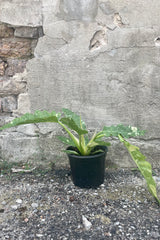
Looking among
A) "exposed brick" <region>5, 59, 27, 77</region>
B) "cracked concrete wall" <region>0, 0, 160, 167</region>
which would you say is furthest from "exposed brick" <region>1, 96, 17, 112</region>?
"exposed brick" <region>5, 59, 27, 77</region>

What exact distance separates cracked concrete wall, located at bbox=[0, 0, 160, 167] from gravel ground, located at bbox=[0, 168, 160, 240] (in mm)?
373

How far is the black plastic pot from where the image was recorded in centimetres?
169

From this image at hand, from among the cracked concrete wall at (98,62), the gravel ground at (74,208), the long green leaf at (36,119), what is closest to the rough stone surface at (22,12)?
the cracked concrete wall at (98,62)

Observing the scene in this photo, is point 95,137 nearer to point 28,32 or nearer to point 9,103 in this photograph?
point 9,103

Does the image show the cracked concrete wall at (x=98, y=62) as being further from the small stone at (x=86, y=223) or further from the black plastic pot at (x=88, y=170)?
the small stone at (x=86, y=223)

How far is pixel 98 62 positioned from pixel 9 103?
2.79ft

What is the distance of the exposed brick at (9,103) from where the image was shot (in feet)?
6.72

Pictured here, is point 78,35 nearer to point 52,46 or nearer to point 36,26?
point 52,46

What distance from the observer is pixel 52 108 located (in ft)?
6.50

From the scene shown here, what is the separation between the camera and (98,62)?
73.9 inches

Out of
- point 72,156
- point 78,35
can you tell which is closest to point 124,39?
point 78,35

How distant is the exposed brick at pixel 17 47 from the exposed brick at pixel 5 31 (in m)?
0.03

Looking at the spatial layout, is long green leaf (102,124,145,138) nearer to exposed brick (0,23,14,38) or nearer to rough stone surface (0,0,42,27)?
rough stone surface (0,0,42,27)

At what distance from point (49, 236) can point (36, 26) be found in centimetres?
155
